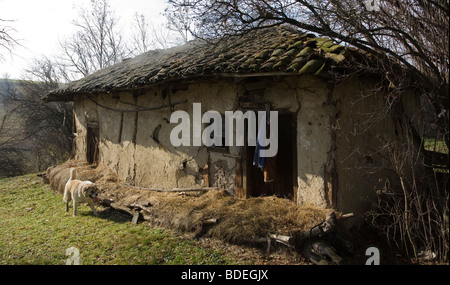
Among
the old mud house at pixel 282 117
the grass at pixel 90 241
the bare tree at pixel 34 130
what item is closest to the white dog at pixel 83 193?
the grass at pixel 90 241

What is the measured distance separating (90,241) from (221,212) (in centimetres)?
242

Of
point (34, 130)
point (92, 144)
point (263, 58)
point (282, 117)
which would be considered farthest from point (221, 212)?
point (34, 130)

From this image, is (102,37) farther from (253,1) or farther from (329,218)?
(329,218)

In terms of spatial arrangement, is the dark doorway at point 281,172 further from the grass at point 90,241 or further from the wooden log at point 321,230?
the grass at point 90,241

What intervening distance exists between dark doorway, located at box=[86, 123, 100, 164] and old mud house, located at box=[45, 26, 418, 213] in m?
2.51

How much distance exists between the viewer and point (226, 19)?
15.2 ft

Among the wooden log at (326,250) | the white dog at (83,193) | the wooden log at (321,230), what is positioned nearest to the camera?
the wooden log at (326,250)

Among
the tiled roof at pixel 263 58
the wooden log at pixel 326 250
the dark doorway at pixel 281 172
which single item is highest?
the tiled roof at pixel 263 58

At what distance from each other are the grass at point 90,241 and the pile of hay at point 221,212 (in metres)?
0.27

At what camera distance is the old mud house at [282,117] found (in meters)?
4.98

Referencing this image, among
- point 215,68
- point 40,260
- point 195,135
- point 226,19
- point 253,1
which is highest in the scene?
point 253,1

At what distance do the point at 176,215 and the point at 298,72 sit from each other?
3.38m

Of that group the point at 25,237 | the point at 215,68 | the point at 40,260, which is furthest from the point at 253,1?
the point at 25,237

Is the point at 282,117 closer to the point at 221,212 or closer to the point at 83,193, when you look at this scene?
the point at 221,212
